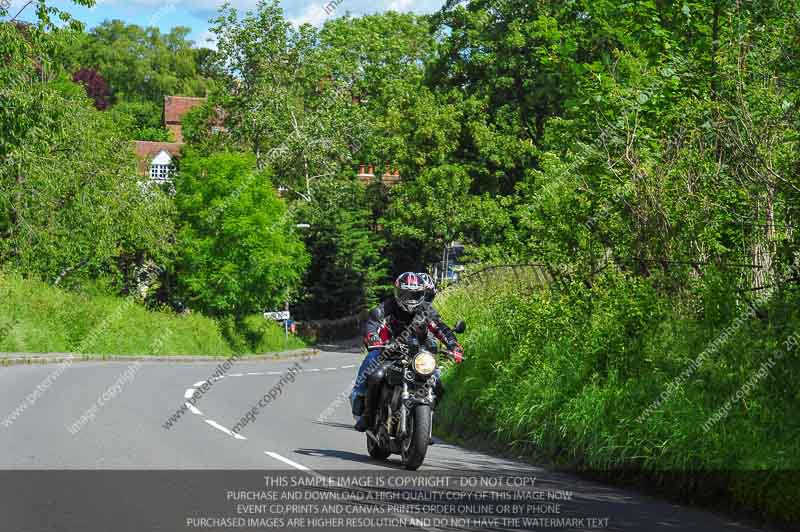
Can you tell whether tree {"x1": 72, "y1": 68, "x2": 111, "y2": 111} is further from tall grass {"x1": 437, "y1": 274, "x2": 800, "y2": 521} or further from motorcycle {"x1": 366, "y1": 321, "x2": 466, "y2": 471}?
motorcycle {"x1": 366, "y1": 321, "x2": 466, "y2": 471}

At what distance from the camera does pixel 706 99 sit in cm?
1409

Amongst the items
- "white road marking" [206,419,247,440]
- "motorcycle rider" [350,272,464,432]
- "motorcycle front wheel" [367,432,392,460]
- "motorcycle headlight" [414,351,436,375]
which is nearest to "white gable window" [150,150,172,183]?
"white road marking" [206,419,247,440]

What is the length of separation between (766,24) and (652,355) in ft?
18.8

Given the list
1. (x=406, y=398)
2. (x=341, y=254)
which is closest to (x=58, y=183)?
(x=341, y=254)

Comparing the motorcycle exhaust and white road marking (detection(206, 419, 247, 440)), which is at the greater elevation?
the motorcycle exhaust

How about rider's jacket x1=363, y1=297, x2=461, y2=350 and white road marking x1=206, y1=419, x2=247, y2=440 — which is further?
white road marking x1=206, y1=419, x2=247, y2=440

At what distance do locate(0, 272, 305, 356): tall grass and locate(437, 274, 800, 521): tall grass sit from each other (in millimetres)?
25144

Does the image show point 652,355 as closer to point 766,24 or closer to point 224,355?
point 766,24

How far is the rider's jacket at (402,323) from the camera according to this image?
12.9 m

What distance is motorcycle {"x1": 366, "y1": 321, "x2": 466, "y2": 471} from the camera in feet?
39.7

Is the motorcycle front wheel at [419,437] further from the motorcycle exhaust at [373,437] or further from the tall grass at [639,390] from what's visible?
the tall grass at [639,390]

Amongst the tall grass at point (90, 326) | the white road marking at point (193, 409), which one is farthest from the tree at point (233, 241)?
the white road marking at point (193, 409)

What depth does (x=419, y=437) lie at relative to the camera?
12.0 metres

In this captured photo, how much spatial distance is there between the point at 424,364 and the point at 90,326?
33.6m
